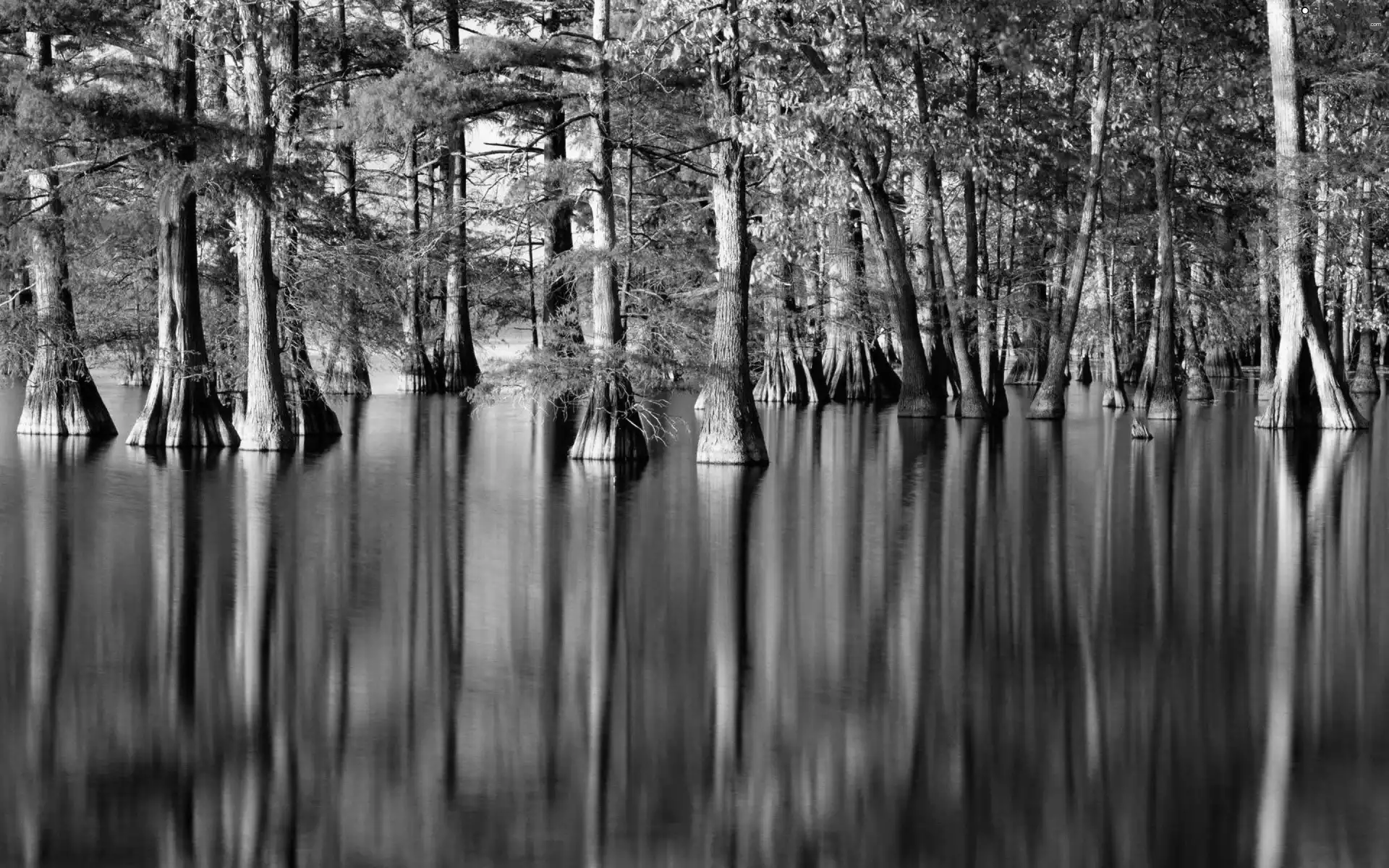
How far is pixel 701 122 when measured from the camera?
2698cm

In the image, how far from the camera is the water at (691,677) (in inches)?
251

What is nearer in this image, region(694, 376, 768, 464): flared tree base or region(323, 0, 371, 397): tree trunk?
region(694, 376, 768, 464): flared tree base

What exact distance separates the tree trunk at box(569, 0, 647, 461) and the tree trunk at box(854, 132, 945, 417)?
6.84 meters

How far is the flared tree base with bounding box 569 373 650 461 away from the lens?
21.2m

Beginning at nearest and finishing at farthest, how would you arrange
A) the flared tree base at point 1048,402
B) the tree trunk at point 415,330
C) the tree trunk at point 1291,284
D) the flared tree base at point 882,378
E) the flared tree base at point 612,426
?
the flared tree base at point 612,426 < the tree trunk at point 1291,284 < the flared tree base at point 1048,402 < the tree trunk at point 415,330 < the flared tree base at point 882,378

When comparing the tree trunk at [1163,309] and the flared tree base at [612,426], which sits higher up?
the tree trunk at [1163,309]

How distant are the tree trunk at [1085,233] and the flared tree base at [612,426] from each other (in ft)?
36.5

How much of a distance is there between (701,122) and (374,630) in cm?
1794

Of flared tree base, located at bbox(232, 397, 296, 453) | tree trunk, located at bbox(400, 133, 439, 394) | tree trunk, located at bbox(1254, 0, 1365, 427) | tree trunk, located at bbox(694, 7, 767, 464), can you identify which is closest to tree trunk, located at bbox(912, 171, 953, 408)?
tree trunk, located at bbox(1254, 0, 1365, 427)

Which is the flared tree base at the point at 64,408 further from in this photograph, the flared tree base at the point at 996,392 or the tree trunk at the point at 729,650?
the flared tree base at the point at 996,392

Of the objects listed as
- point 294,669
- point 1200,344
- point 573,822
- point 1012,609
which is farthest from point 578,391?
point 1200,344

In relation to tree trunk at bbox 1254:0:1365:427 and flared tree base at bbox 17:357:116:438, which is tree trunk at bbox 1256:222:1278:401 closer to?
tree trunk at bbox 1254:0:1365:427

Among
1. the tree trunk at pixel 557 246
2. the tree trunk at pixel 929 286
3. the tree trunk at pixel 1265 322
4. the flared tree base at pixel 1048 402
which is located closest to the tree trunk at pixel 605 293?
the tree trunk at pixel 557 246

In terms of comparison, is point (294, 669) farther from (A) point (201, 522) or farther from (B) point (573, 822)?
(A) point (201, 522)
